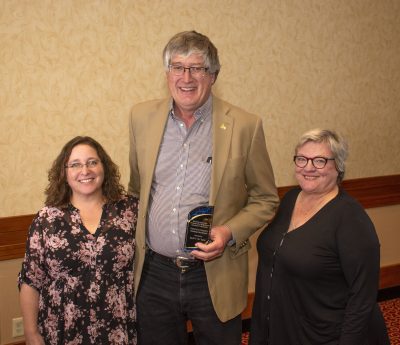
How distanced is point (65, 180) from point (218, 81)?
1.48 meters

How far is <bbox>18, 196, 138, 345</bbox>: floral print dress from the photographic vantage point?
187cm

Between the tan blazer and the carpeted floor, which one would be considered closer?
the tan blazer

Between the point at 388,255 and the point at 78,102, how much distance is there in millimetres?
2796

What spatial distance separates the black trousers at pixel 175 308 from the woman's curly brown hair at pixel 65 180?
1.05ft

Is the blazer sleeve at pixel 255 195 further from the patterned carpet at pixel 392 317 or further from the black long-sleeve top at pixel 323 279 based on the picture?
the patterned carpet at pixel 392 317

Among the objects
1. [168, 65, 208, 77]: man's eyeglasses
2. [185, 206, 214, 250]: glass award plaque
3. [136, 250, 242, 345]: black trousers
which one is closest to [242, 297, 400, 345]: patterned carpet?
[136, 250, 242, 345]: black trousers

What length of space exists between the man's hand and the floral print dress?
33 cm

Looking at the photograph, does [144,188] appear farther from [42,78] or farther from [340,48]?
[340,48]

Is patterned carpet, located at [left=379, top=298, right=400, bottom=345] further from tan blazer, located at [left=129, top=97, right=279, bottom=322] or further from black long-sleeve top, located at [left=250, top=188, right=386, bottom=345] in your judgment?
tan blazer, located at [left=129, top=97, right=279, bottom=322]

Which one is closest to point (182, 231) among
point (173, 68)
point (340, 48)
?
point (173, 68)

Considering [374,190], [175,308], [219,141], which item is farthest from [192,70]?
[374,190]

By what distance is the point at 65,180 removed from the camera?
1.96 m

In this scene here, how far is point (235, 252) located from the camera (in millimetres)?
2010

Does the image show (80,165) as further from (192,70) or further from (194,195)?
(192,70)
